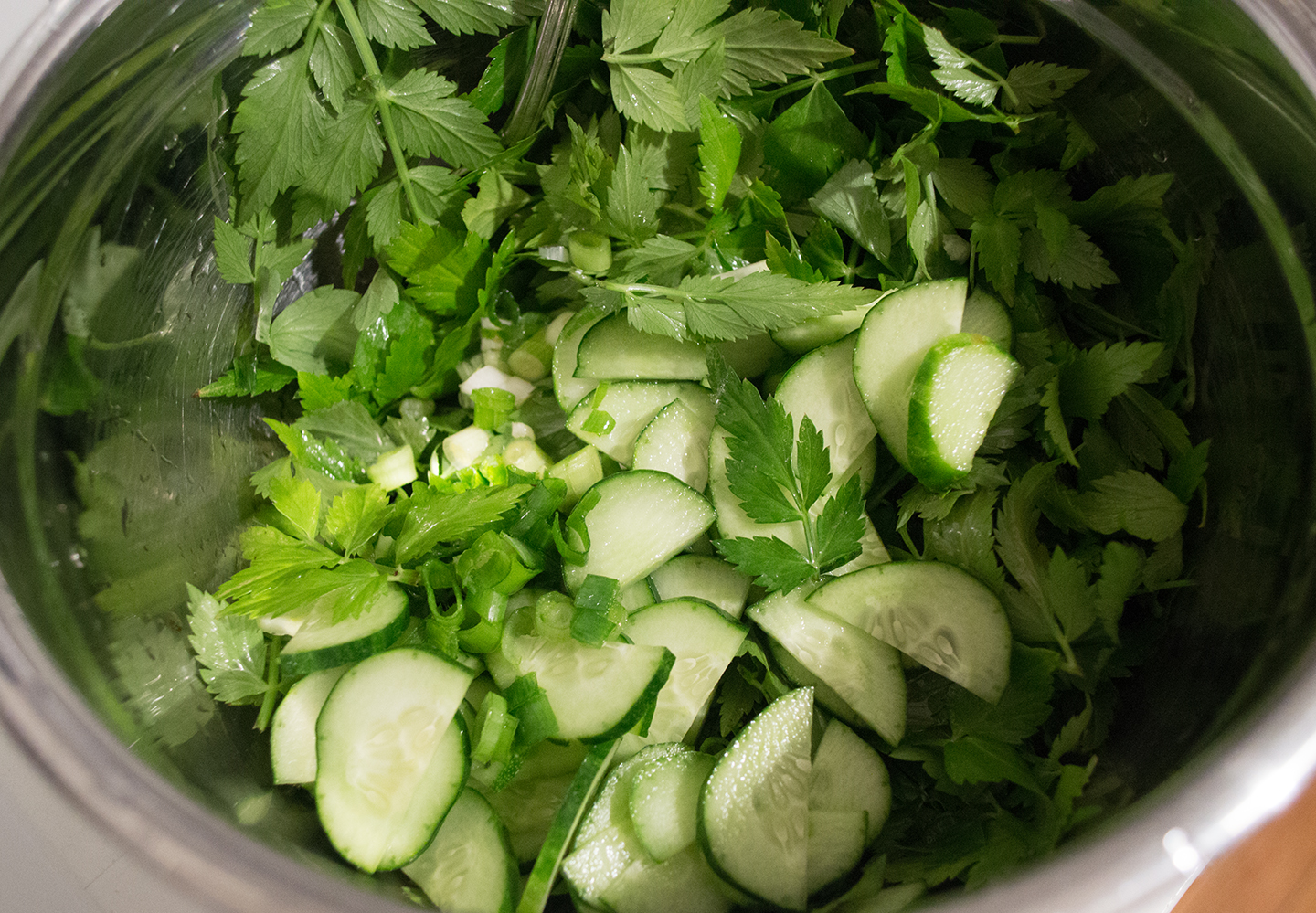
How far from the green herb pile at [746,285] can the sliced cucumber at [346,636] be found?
0.09 feet

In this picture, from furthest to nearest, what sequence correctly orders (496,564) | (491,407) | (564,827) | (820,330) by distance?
1. (491,407)
2. (820,330)
3. (496,564)
4. (564,827)

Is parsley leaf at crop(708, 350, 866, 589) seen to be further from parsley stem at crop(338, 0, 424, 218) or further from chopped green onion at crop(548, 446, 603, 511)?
parsley stem at crop(338, 0, 424, 218)

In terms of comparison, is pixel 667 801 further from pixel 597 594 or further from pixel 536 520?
pixel 536 520

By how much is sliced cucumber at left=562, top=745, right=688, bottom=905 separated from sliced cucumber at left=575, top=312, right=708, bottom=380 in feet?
1.55

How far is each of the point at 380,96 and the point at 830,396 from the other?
66 centimetres

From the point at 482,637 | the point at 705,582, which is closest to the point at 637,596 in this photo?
the point at 705,582

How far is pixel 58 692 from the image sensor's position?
2.22ft

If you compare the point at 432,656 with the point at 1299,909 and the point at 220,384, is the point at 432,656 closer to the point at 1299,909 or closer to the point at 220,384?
the point at 220,384

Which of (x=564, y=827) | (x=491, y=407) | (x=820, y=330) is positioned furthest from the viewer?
(x=491, y=407)

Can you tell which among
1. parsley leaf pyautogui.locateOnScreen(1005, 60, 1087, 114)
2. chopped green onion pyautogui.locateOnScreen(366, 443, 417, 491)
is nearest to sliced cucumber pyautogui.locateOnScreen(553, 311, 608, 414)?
chopped green onion pyautogui.locateOnScreen(366, 443, 417, 491)

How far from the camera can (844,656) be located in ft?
2.93

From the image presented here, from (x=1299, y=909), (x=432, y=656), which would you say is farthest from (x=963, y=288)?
(x=1299, y=909)

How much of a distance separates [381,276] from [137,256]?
29cm

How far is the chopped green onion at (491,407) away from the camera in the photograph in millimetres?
1132
